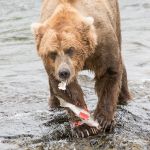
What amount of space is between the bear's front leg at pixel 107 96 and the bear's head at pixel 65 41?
0.44 metres

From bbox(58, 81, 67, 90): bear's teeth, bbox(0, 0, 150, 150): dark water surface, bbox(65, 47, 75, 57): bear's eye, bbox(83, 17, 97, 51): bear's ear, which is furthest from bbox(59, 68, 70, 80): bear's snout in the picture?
bbox(0, 0, 150, 150): dark water surface

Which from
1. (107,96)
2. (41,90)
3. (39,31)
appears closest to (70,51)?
(39,31)

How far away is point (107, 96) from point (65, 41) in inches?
36.0

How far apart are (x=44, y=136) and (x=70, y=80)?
2.44ft

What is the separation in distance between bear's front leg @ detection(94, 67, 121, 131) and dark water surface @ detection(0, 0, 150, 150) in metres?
0.16

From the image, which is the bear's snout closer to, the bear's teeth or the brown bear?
the brown bear

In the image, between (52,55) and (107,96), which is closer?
(52,55)

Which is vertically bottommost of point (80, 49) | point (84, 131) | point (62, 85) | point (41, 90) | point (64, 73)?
point (41, 90)

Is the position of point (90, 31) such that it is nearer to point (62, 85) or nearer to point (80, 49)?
point (80, 49)

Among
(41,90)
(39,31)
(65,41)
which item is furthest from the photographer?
(41,90)

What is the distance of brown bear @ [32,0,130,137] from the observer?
5.95 m

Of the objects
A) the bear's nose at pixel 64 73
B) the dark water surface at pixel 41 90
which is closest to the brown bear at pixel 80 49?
the bear's nose at pixel 64 73

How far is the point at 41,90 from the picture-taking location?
862 centimetres

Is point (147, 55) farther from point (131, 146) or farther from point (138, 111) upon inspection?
point (131, 146)
